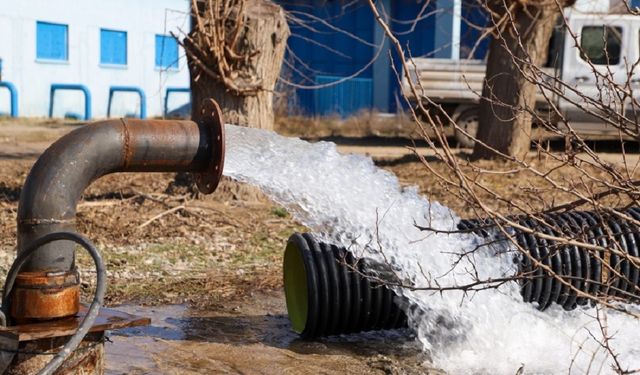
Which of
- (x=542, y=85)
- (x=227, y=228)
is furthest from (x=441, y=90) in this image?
(x=542, y=85)

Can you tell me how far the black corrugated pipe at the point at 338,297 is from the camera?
5.65 meters

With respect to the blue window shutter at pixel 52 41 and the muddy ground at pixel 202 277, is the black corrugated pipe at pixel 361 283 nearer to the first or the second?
the muddy ground at pixel 202 277

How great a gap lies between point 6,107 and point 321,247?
658 inches

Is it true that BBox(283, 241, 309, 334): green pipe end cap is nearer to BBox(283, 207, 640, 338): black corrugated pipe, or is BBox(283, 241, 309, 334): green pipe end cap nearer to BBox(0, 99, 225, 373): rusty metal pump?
BBox(283, 207, 640, 338): black corrugated pipe

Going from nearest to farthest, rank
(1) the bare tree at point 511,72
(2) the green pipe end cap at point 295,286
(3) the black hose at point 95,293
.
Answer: (3) the black hose at point 95,293 → (2) the green pipe end cap at point 295,286 → (1) the bare tree at point 511,72

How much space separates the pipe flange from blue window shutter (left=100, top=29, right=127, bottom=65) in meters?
19.6

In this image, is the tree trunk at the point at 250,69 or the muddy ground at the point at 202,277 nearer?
the muddy ground at the point at 202,277

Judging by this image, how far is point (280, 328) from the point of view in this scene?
6305 millimetres

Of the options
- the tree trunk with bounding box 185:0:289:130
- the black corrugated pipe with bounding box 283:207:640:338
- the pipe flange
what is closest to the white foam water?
the black corrugated pipe with bounding box 283:207:640:338

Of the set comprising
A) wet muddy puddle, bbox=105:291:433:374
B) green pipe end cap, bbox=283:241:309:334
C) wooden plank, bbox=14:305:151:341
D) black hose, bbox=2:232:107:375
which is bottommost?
wet muddy puddle, bbox=105:291:433:374

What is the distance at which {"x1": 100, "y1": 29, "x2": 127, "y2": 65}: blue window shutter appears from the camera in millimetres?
23625

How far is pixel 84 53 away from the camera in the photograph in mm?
23016

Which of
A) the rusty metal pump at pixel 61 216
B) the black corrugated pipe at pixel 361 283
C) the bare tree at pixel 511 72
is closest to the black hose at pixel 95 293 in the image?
the rusty metal pump at pixel 61 216

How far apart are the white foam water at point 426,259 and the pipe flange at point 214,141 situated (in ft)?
2.16
